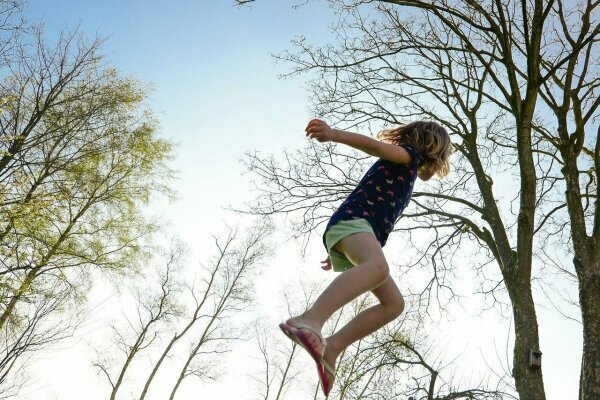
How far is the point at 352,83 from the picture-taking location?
7.16 metres

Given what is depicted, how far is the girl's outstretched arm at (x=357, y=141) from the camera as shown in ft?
6.67

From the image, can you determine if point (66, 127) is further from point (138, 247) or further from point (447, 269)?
point (447, 269)

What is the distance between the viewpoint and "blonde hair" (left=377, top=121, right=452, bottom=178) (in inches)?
96.6

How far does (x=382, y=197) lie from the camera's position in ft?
7.52

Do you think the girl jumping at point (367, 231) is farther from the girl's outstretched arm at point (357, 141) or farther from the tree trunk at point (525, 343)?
the tree trunk at point (525, 343)

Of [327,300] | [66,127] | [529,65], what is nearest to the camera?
[327,300]

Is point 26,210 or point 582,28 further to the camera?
point 26,210

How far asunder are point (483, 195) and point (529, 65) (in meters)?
2.08

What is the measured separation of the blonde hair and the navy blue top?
7cm

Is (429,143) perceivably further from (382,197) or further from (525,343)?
(525,343)

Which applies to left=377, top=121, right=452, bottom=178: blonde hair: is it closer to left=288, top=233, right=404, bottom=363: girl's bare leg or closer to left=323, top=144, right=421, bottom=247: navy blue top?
left=323, top=144, right=421, bottom=247: navy blue top

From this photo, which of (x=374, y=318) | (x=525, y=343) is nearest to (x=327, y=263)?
(x=374, y=318)

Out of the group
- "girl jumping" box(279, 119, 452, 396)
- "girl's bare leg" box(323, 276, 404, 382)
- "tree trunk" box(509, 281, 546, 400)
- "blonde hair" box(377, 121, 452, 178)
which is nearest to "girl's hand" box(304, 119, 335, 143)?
"girl jumping" box(279, 119, 452, 396)

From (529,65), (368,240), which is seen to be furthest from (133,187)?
(368,240)
